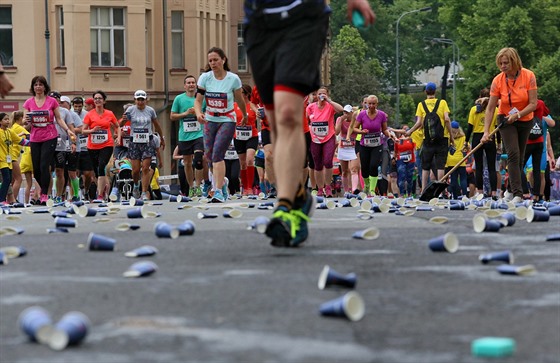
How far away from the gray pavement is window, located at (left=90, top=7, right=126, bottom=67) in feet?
160

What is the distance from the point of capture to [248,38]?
910 cm

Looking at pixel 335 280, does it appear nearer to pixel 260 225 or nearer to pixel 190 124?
pixel 260 225

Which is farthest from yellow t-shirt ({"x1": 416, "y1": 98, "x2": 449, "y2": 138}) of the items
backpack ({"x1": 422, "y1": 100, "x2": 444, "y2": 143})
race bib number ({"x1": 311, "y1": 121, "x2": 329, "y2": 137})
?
race bib number ({"x1": 311, "y1": 121, "x2": 329, "y2": 137})

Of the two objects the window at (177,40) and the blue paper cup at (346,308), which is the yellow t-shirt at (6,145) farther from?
the window at (177,40)

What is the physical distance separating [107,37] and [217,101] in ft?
134

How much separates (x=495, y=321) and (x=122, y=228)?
198 inches

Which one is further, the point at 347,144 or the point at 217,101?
the point at 347,144

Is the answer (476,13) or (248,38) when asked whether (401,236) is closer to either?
(248,38)

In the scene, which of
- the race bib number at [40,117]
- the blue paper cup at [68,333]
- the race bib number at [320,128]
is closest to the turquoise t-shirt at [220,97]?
the race bib number at [40,117]

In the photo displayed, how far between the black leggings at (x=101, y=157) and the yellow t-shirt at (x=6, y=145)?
4.84ft

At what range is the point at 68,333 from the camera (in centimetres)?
509

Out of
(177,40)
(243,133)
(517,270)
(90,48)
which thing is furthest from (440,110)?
(177,40)

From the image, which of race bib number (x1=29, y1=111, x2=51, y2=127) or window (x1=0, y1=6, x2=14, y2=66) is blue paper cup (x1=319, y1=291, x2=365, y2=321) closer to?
race bib number (x1=29, y1=111, x2=51, y2=127)

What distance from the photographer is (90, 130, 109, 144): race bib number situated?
25.4 meters
